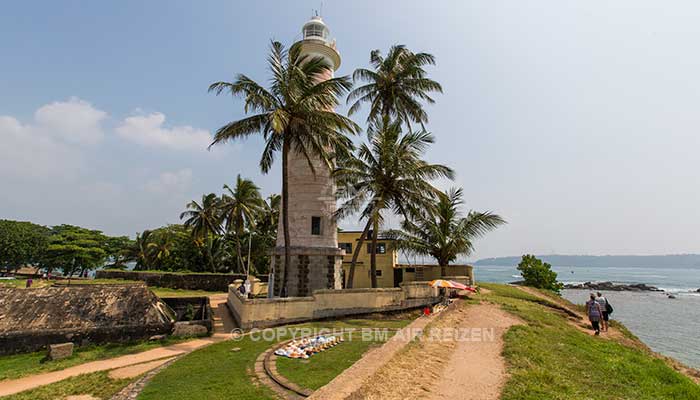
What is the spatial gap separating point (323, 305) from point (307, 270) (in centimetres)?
421

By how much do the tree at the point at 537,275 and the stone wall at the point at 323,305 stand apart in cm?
2577

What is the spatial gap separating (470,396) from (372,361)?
5.86 ft

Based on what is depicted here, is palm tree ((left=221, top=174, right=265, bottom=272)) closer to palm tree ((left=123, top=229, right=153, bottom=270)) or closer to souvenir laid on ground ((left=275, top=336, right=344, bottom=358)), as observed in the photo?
palm tree ((left=123, top=229, right=153, bottom=270))

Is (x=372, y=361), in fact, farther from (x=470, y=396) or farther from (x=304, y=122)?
(x=304, y=122)

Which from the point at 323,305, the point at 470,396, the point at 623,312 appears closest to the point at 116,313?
the point at 323,305

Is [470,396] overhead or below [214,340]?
overhead

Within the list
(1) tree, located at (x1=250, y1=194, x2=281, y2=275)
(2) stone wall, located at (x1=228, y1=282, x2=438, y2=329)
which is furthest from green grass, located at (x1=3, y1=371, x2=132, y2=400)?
(1) tree, located at (x1=250, y1=194, x2=281, y2=275)

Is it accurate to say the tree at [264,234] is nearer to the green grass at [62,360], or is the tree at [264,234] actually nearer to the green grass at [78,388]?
the green grass at [62,360]

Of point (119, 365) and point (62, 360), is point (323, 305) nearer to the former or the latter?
point (119, 365)

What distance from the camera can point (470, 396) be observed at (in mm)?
5906

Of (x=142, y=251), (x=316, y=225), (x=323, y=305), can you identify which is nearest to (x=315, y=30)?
(x=316, y=225)

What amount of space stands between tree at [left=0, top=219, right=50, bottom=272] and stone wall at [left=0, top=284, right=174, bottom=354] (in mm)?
41832

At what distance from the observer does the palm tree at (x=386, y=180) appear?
19.5m

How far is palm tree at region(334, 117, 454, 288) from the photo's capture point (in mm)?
19500
